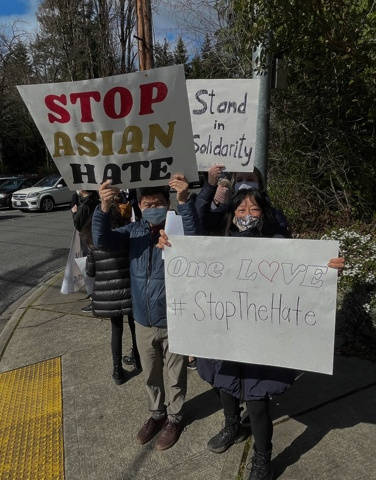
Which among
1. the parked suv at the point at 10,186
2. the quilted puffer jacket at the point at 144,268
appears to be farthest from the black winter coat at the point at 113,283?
the parked suv at the point at 10,186

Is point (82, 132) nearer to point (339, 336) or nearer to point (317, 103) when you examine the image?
point (339, 336)

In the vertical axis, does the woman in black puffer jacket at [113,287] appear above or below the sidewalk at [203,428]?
above

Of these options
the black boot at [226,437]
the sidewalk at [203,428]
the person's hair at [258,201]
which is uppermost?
the person's hair at [258,201]

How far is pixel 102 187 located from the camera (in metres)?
2.41

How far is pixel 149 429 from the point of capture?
2785 millimetres

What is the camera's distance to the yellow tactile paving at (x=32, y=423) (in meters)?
2.62

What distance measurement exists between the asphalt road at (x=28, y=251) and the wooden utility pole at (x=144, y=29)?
4.38 metres

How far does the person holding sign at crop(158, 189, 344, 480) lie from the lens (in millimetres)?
2289

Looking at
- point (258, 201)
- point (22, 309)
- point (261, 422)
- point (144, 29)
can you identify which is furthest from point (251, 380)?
point (144, 29)

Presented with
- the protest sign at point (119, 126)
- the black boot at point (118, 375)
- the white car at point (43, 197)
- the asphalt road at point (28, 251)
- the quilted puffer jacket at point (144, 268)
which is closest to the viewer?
the protest sign at point (119, 126)

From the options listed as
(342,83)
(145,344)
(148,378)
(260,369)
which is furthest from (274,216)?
(342,83)

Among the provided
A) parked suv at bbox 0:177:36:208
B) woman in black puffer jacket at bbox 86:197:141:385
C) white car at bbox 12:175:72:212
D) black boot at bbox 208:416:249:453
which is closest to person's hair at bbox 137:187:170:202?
woman in black puffer jacket at bbox 86:197:141:385

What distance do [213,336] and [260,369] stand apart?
32 centimetres

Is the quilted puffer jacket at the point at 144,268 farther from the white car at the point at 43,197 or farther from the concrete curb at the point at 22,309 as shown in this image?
the white car at the point at 43,197
